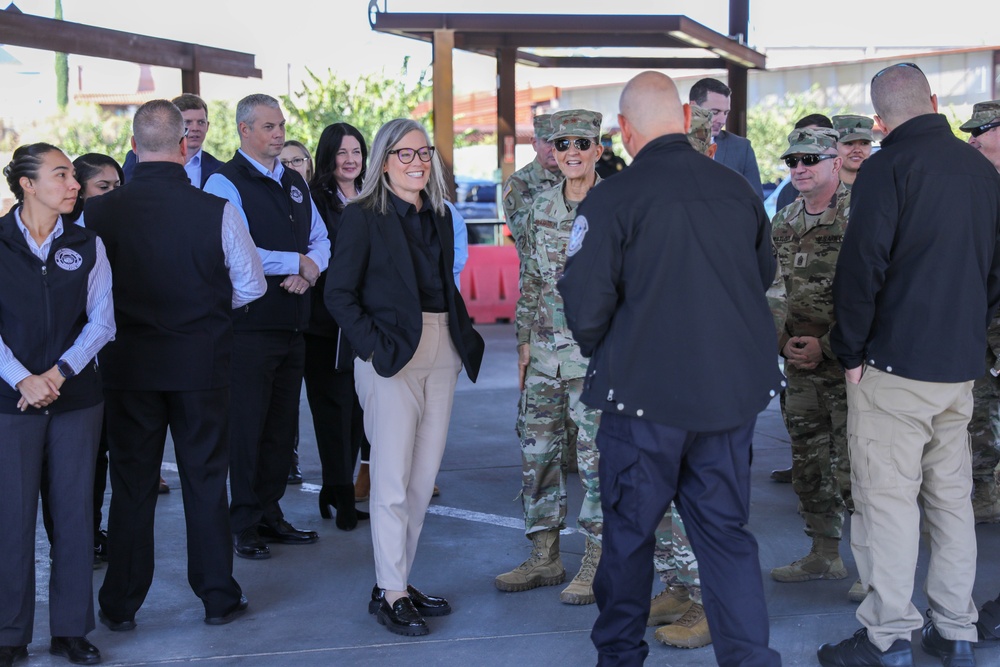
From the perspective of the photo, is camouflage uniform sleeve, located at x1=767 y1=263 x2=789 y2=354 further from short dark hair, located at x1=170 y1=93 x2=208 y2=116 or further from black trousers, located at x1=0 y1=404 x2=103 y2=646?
short dark hair, located at x1=170 y1=93 x2=208 y2=116

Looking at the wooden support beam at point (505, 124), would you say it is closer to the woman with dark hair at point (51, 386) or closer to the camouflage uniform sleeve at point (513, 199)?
the camouflage uniform sleeve at point (513, 199)

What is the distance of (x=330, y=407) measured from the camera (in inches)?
220

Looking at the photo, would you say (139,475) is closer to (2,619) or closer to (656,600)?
(2,619)

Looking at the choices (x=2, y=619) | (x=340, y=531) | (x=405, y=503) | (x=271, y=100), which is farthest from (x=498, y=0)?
(x=2, y=619)

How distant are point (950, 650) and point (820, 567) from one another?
91 centimetres

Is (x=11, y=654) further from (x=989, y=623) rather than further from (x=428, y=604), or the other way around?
(x=989, y=623)

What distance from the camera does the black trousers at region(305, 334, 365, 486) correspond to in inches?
217

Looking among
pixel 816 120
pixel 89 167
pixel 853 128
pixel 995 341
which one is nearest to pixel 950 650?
pixel 995 341

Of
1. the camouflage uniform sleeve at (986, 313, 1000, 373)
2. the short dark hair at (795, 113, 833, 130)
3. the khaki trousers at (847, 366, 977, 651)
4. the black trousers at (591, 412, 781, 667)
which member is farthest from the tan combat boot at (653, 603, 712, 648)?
the short dark hair at (795, 113, 833, 130)

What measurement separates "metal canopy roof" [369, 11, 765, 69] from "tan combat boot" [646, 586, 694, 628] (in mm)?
6786

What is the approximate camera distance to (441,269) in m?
4.25

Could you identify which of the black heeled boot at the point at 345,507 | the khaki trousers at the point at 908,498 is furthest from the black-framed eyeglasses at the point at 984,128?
the black heeled boot at the point at 345,507

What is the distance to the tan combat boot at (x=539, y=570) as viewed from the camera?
14.9ft

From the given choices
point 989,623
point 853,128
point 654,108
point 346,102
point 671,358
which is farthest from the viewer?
point 346,102
